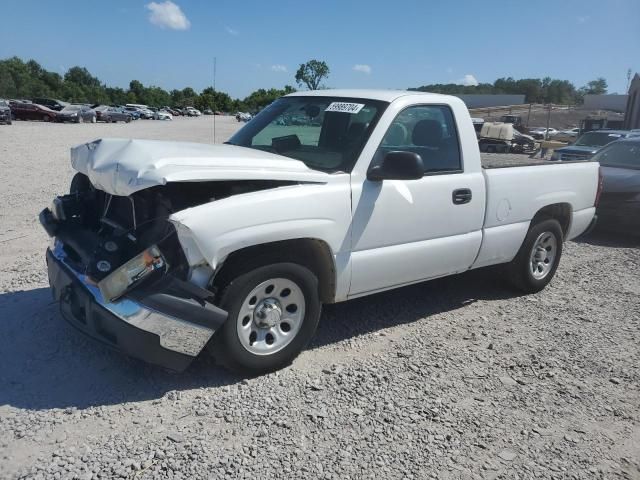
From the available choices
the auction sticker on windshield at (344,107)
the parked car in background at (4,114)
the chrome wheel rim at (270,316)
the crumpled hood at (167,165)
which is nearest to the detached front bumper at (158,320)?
the chrome wheel rim at (270,316)

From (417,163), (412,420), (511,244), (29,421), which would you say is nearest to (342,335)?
(412,420)

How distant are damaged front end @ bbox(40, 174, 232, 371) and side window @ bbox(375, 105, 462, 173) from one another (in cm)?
184

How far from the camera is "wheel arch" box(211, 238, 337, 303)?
3463 millimetres

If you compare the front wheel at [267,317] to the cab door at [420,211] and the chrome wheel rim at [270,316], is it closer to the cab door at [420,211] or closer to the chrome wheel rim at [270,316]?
the chrome wheel rim at [270,316]

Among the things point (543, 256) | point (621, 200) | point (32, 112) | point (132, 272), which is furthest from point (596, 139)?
point (32, 112)

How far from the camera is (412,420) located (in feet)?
11.2

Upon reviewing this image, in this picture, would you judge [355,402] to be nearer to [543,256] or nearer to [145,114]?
[543,256]

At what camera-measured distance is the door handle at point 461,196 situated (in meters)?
4.62

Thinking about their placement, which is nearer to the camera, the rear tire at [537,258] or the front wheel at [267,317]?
the front wheel at [267,317]

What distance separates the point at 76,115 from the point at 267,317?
136 feet

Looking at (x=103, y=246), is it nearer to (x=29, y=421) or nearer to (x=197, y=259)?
(x=197, y=259)

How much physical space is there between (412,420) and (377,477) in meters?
0.61

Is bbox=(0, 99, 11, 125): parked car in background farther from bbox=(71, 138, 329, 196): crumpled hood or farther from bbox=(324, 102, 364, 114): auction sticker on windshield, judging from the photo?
bbox=(324, 102, 364, 114): auction sticker on windshield

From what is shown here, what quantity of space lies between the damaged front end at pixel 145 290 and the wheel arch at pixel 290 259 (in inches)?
8.6
